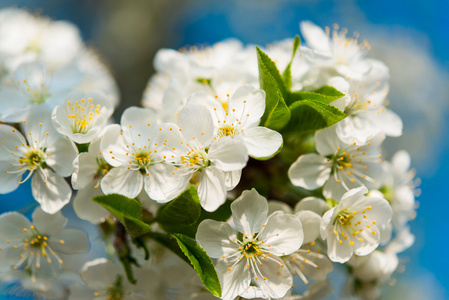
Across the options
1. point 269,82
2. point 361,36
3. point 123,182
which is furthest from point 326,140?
point 361,36

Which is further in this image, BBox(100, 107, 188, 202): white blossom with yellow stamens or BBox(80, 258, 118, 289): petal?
BBox(80, 258, 118, 289): petal

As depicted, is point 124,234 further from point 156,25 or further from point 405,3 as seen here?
point 156,25

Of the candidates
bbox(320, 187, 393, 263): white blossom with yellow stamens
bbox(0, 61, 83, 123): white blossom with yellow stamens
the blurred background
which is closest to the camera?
bbox(320, 187, 393, 263): white blossom with yellow stamens

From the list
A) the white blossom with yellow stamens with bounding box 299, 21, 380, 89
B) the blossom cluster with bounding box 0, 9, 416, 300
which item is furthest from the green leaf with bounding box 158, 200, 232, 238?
the white blossom with yellow stamens with bounding box 299, 21, 380, 89

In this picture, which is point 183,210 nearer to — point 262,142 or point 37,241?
point 262,142

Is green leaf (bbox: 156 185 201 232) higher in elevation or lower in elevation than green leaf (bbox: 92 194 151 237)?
higher

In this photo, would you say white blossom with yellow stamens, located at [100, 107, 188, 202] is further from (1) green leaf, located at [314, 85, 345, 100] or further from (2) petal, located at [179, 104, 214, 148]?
(1) green leaf, located at [314, 85, 345, 100]

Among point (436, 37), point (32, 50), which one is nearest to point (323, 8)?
point (436, 37)
